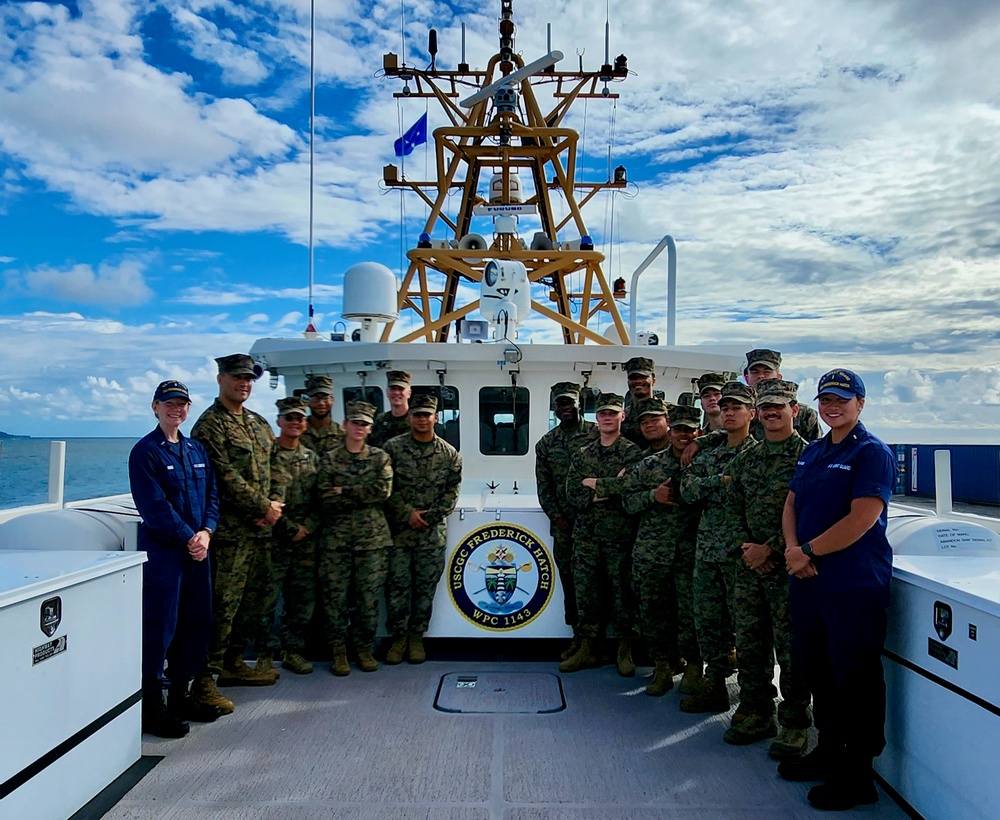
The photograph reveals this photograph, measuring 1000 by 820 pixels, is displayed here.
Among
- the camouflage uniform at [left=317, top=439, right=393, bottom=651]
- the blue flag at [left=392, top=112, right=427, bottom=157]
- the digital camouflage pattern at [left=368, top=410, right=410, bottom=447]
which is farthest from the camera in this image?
the blue flag at [left=392, top=112, right=427, bottom=157]

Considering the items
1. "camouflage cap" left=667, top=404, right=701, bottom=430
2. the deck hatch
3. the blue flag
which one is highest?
the blue flag

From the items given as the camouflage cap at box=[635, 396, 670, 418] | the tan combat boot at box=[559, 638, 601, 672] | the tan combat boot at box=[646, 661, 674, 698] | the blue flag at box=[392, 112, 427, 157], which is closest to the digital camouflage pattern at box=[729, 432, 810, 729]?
the tan combat boot at box=[646, 661, 674, 698]

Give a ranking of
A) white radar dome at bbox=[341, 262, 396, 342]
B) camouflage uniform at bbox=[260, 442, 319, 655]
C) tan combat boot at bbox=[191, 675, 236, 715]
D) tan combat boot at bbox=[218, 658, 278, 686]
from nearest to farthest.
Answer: tan combat boot at bbox=[191, 675, 236, 715], tan combat boot at bbox=[218, 658, 278, 686], camouflage uniform at bbox=[260, 442, 319, 655], white radar dome at bbox=[341, 262, 396, 342]

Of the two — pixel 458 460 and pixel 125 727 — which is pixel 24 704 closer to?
pixel 125 727

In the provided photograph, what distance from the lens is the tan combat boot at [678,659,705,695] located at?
14.2 feet

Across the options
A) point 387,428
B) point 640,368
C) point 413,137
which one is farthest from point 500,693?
point 413,137

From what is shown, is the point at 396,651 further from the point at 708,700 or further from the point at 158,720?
the point at 708,700

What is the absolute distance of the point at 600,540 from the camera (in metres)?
4.79

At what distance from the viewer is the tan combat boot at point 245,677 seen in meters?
4.58

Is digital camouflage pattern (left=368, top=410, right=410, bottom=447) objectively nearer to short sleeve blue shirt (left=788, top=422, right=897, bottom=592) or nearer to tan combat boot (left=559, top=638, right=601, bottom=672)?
tan combat boot (left=559, top=638, right=601, bottom=672)

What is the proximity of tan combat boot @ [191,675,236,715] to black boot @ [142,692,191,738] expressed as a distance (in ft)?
0.69

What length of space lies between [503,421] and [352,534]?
2078mm

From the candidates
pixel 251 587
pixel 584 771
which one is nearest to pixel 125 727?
pixel 251 587

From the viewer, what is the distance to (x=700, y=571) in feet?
13.1
